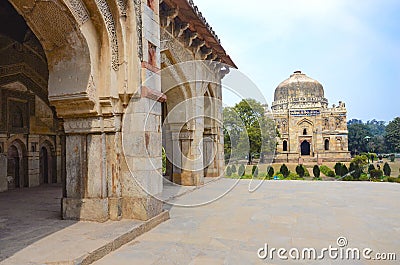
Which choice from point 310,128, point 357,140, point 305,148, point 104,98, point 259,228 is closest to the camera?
point 104,98

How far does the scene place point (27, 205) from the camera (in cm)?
656

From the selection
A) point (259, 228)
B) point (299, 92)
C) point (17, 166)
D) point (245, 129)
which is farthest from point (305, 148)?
point (259, 228)

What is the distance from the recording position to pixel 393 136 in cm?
5391

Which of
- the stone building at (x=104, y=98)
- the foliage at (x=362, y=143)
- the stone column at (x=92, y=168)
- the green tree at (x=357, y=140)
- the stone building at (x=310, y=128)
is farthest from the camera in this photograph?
the green tree at (x=357, y=140)

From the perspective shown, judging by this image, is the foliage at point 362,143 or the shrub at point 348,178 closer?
the shrub at point 348,178

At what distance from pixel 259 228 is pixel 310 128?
37330mm

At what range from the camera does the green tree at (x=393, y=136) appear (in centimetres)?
5328

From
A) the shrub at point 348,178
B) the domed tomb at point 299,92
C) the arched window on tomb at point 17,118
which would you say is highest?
the domed tomb at point 299,92

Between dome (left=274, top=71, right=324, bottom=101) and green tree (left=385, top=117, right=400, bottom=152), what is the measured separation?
66.6 feet

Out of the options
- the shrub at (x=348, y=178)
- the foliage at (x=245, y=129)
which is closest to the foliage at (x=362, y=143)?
the foliage at (x=245, y=129)

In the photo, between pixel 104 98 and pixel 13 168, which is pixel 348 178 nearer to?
pixel 13 168

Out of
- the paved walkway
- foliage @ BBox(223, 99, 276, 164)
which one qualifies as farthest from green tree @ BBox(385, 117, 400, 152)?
the paved walkway

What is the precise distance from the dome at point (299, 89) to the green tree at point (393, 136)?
2029 cm

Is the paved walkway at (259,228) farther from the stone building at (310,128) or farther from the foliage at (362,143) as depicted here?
the foliage at (362,143)
